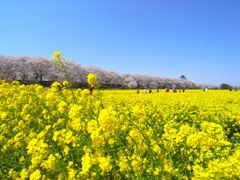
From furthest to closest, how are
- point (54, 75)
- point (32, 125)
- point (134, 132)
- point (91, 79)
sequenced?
point (54, 75), point (32, 125), point (91, 79), point (134, 132)

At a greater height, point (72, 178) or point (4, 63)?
point (4, 63)

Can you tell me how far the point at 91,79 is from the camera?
2.84m

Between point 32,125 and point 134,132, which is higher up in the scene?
point 134,132

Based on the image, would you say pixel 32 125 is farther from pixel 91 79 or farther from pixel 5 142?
pixel 91 79

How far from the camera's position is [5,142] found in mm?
4477

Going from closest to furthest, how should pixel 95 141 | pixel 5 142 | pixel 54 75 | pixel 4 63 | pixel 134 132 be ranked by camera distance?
pixel 95 141, pixel 134 132, pixel 5 142, pixel 4 63, pixel 54 75

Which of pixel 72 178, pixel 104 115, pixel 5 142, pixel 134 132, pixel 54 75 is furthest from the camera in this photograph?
pixel 54 75

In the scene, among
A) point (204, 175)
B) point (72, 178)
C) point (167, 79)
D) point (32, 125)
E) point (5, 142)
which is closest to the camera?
point (204, 175)

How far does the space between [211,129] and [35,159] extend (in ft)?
7.45

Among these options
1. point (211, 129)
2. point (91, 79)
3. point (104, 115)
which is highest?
point (91, 79)

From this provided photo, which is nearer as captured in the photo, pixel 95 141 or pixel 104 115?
pixel 104 115

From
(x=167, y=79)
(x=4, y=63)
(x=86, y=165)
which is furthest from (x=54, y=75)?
(x=86, y=165)

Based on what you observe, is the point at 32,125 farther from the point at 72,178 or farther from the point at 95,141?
the point at 95,141

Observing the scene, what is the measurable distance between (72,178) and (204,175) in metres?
Answer: 1.54
